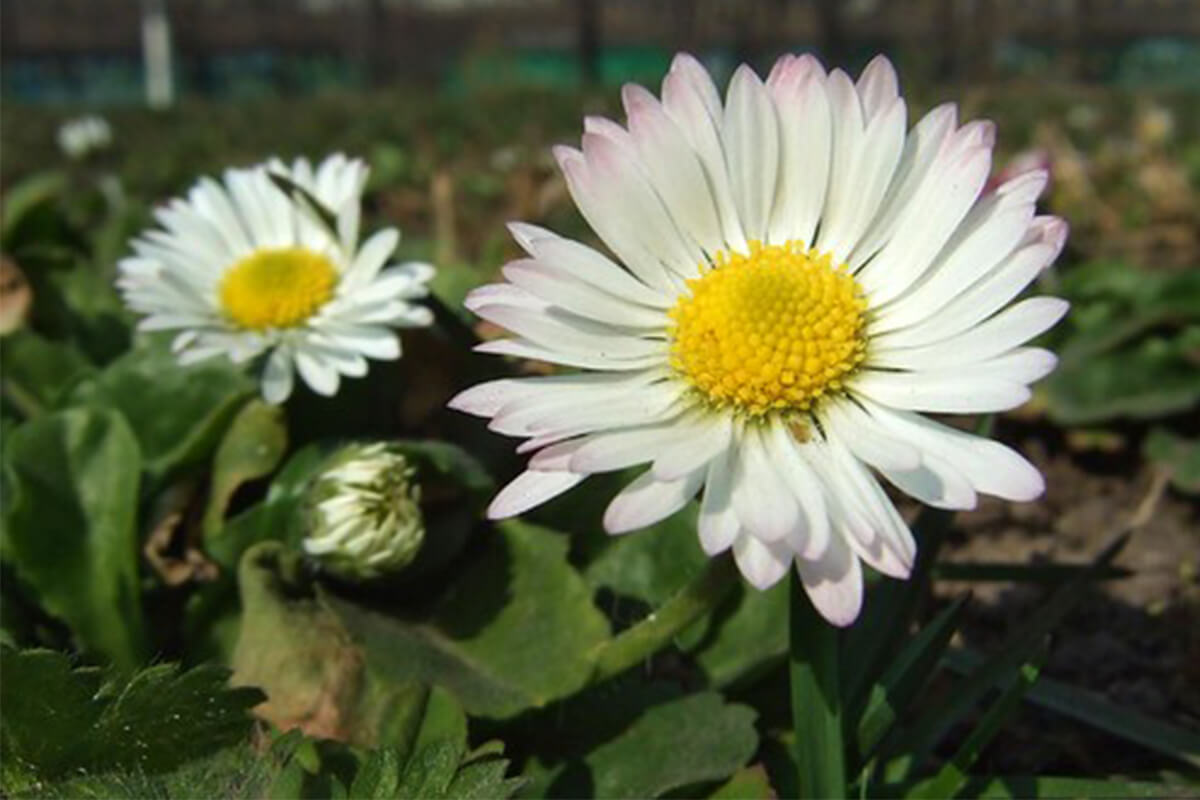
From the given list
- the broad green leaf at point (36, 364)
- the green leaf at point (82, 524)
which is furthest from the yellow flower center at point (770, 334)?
the broad green leaf at point (36, 364)

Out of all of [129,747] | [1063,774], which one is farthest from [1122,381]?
[129,747]

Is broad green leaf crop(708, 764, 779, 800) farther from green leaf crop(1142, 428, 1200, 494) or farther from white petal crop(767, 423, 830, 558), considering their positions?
green leaf crop(1142, 428, 1200, 494)


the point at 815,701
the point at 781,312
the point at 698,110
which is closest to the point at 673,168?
the point at 698,110

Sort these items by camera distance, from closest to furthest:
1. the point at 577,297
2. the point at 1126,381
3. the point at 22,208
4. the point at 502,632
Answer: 1. the point at 577,297
2. the point at 502,632
3. the point at 22,208
4. the point at 1126,381

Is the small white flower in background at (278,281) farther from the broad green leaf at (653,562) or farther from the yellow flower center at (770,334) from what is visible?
the yellow flower center at (770,334)

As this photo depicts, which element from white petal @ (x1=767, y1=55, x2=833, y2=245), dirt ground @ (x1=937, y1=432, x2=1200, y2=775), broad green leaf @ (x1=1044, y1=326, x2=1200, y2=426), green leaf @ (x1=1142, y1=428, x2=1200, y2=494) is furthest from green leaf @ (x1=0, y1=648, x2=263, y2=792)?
broad green leaf @ (x1=1044, y1=326, x2=1200, y2=426)

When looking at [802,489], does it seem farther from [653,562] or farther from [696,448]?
[653,562]

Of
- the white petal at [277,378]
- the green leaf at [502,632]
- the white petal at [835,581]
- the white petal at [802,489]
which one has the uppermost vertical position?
the white petal at [802,489]
